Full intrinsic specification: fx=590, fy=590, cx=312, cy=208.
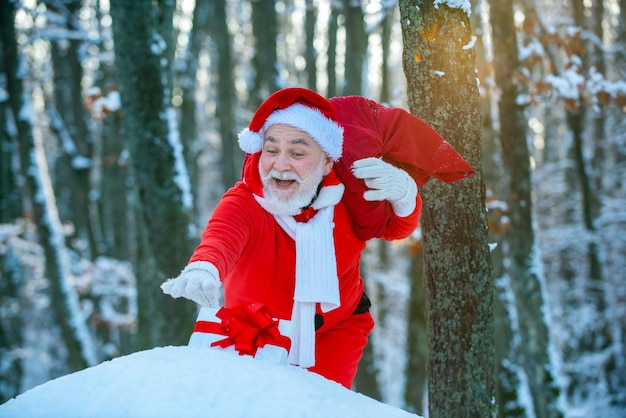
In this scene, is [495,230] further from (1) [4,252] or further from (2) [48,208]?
(1) [4,252]

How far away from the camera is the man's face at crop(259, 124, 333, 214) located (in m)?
2.58

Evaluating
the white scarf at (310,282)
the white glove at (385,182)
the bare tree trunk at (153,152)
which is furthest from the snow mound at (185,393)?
the bare tree trunk at (153,152)

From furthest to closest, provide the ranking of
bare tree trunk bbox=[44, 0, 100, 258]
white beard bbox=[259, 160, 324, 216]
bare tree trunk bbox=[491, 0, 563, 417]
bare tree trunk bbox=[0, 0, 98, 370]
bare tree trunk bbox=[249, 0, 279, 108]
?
bare tree trunk bbox=[44, 0, 100, 258], bare tree trunk bbox=[249, 0, 279, 108], bare tree trunk bbox=[0, 0, 98, 370], bare tree trunk bbox=[491, 0, 563, 417], white beard bbox=[259, 160, 324, 216]

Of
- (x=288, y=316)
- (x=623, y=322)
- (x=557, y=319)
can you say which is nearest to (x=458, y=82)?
(x=288, y=316)

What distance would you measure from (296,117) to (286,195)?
362 mm

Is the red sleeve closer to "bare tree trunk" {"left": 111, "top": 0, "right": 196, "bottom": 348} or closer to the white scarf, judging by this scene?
the white scarf

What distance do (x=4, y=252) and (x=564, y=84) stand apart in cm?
1060

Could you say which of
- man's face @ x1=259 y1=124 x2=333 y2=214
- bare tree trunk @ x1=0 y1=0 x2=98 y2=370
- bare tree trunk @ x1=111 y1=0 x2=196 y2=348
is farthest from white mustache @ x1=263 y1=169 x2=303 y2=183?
bare tree trunk @ x1=0 y1=0 x2=98 y2=370

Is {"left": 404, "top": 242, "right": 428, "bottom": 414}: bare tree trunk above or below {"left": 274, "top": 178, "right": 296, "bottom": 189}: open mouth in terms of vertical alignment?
below

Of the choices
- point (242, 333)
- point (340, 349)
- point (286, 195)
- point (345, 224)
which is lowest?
point (340, 349)

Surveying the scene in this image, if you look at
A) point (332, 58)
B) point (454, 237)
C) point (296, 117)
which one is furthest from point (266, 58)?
point (454, 237)

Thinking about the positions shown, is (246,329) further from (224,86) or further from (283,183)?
(224,86)

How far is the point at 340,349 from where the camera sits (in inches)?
108

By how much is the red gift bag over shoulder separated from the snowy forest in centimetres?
9
